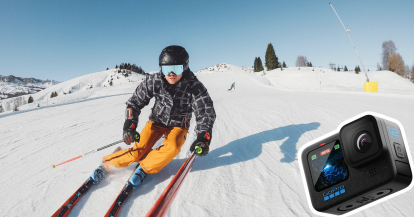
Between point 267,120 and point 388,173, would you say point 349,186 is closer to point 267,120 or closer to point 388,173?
point 388,173

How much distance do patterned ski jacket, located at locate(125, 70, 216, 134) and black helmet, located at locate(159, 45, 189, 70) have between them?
201 mm

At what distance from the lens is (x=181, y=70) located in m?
2.42

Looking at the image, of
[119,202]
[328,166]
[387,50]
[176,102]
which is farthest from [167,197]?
[387,50]

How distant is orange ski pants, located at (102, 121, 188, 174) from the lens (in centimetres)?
214

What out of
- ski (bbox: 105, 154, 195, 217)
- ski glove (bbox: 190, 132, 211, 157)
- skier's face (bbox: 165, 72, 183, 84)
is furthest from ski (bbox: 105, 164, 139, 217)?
skier's face (bbox: 165, 72, 183, 84)

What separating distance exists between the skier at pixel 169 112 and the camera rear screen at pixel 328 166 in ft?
4.72

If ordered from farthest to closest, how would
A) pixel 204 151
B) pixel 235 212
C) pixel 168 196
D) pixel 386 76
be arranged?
1. pixel 386 76
2. pixel 204 151
3. pixel 168 196
4. pixel 235 212

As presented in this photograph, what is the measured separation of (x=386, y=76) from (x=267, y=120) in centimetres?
3812

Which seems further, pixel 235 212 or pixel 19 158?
pixel 19 158

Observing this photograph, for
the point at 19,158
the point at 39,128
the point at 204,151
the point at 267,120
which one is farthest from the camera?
the point at 39,128

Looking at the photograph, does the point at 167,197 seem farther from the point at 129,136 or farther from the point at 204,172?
the point at 129,136

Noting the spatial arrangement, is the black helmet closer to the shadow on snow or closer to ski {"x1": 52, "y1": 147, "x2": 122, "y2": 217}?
the shadow on snow

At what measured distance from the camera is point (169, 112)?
2.50m

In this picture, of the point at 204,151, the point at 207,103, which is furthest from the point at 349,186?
the point at 207,103
